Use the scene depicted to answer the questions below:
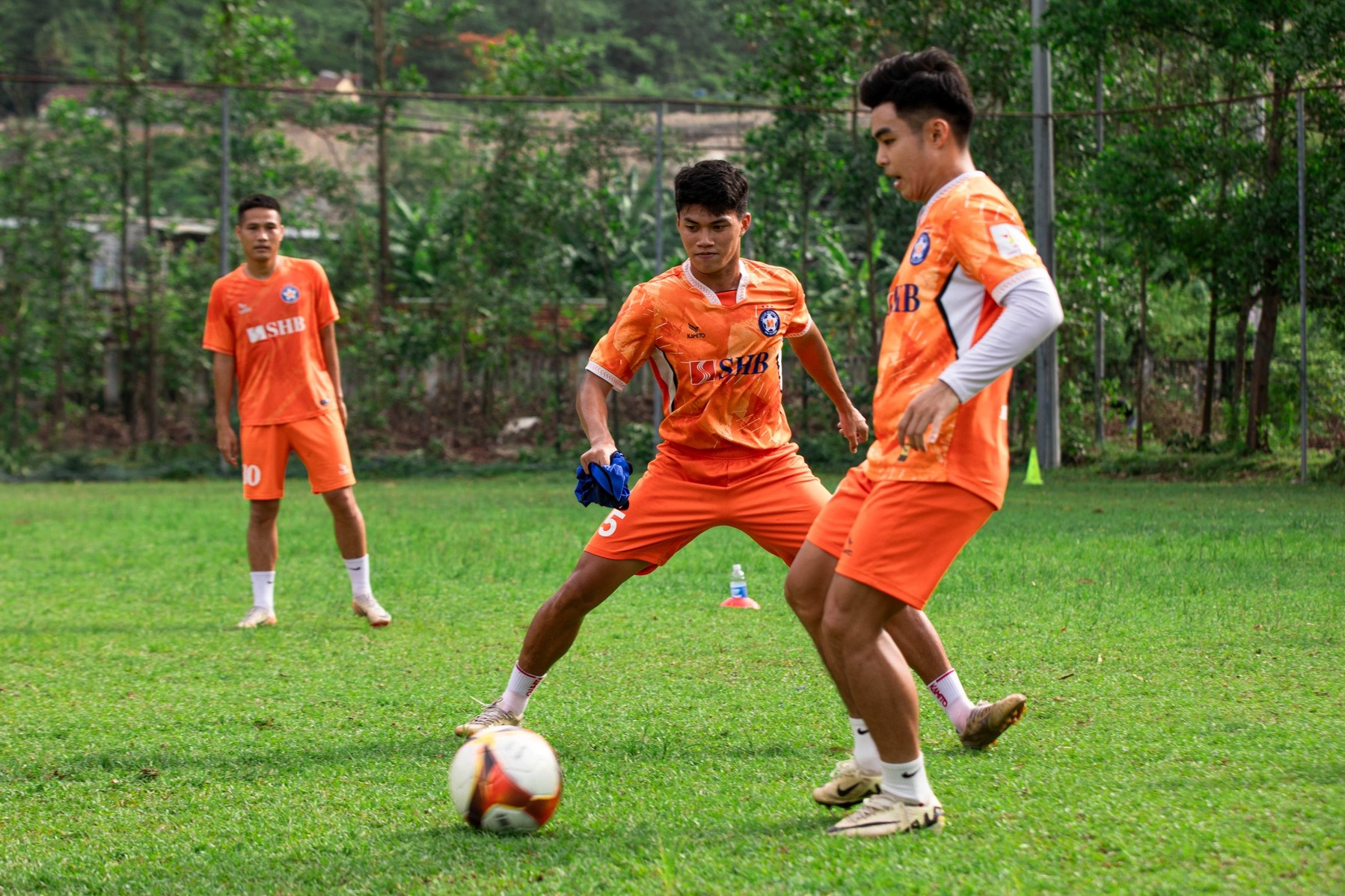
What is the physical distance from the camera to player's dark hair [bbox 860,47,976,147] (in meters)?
3.52

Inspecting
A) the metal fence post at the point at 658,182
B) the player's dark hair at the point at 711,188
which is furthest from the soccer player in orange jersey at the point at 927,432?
the metal fence post at the point at 658,182

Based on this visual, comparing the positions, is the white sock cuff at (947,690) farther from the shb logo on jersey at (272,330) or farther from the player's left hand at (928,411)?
the shb logo on jersey at (272,330)

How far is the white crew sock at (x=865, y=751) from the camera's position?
3881 mm

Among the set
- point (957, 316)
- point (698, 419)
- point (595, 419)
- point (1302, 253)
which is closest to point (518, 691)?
Answer: point (595, 419)

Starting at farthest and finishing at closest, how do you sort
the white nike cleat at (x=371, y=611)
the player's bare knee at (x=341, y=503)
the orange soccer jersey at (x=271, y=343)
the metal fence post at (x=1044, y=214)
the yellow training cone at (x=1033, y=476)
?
the metal fence post at (x=1044, y=214) < the yellow training cone at (x=1033, y=476) < the orange soccer jersey at (x=271, y=343) < the player's bare knee at (x=341, y=503) < the white nike cleat at (x=371, y=611)

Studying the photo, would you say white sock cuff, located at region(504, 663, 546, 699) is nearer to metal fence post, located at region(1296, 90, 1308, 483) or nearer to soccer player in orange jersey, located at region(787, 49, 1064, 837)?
soccer player in orange jersey, located at region(787, 49, 1064, 837)

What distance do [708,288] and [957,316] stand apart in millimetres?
1539

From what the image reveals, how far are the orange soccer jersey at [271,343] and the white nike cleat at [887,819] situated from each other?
4.96 m

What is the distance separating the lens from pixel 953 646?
20.4 feet

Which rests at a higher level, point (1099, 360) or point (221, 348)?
Answer: point (1099, 360)

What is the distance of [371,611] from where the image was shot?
7.48m

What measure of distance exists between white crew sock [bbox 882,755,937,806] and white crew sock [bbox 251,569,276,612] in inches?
191

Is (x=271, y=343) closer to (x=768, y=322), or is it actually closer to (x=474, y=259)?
(x=768, y=322)

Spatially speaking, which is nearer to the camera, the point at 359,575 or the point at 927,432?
the point at 927,432
